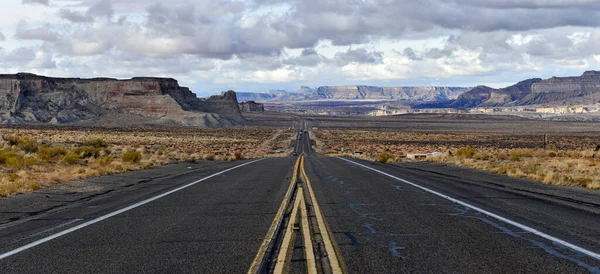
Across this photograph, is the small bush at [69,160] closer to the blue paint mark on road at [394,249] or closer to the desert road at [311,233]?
the desert road at [311,233]

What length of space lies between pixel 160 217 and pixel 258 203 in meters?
2.55

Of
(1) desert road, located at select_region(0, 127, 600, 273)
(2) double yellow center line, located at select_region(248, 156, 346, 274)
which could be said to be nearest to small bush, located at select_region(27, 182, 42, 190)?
(1) desert road, located at select_region(0, 127, 600, 273)

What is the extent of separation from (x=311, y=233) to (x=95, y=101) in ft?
449

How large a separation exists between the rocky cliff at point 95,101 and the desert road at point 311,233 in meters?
119

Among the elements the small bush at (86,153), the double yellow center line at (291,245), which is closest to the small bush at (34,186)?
the double yellow center line at (291,245)

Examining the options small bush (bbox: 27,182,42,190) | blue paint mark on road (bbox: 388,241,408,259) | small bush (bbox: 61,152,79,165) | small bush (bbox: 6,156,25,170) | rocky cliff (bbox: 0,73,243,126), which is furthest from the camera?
rocky cliff (bbox: 0,73,243,126)

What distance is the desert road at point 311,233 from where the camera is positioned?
6.49 meters

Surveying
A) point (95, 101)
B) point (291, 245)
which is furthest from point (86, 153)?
point (95, 101)

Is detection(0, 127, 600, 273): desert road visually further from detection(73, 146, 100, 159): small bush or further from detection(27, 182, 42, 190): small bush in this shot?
detection(73, 146, 100, 159): small bush

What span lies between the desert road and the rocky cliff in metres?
119

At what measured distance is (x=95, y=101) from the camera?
136 metres

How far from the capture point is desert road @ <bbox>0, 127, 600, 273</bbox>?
649 cm

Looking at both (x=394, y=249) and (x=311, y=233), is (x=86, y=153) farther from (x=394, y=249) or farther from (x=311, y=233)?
(x=394, y=249)

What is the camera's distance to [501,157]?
3259cm
